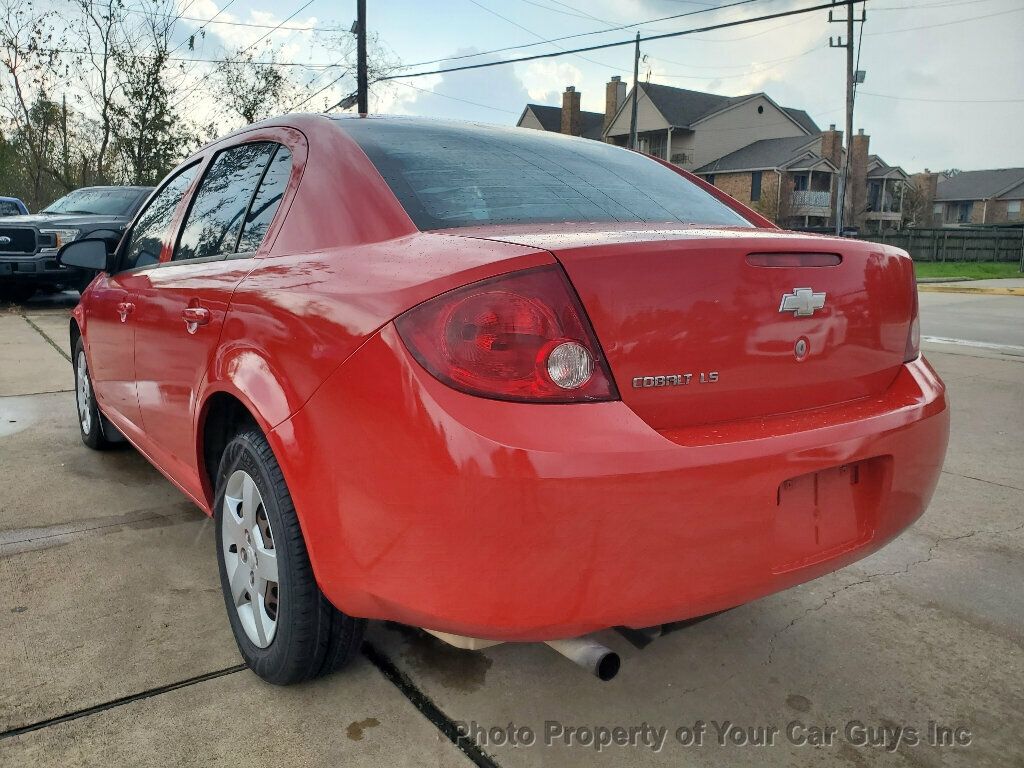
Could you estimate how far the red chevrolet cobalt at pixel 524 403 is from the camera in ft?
5.21

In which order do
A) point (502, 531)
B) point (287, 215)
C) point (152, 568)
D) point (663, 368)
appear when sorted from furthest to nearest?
1. point (152, 568)
2. point (287, 215)
3. point (663, 368)
4. point (502, 531)

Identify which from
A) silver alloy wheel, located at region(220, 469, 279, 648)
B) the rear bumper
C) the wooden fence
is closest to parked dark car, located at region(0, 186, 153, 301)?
silver alloy wheel, located at region(220, 469, 279, 648)

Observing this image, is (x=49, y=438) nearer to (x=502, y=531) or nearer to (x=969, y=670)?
(x=502, y=531)

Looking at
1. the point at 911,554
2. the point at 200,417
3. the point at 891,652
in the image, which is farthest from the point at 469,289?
the point at 911,554

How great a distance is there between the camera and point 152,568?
2.93m

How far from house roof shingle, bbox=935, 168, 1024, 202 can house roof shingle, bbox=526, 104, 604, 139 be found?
35685 millimetres

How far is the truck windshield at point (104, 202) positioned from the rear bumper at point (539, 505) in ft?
35.6

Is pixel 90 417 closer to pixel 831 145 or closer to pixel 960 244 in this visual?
pixel 960 244

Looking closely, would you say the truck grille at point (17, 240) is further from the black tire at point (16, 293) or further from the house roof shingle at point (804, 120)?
the house roof shingle at point (804, 120)

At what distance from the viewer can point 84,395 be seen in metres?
4.45

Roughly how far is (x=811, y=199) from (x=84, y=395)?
46565 millimetres

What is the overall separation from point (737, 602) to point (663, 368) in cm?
54

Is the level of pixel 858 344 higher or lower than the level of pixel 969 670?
higher

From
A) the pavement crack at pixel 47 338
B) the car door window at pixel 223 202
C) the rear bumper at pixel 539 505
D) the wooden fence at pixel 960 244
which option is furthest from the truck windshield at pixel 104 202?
the wooden fence at pixel 960 244
